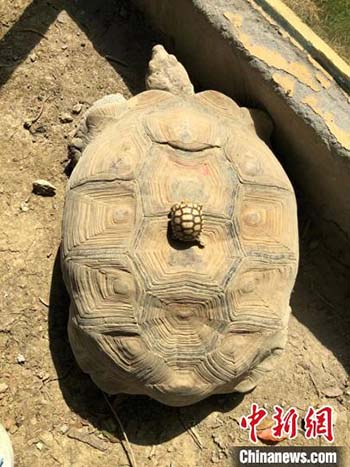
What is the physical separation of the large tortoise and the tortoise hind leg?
18 centimetres

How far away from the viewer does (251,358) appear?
2.80 m

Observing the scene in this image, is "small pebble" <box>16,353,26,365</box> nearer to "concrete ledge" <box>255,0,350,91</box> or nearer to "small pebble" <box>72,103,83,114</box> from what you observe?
"small pebble" <box>72,103,83,114</box>

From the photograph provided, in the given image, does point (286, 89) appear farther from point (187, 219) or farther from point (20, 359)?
point (20, 359)

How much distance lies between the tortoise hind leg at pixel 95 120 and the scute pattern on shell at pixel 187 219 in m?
0.84

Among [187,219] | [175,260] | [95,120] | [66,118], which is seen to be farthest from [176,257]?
[66,118]

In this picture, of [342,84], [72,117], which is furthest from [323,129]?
[72,117]

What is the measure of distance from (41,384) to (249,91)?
1.88 meters

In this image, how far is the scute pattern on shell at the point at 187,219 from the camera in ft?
7.99

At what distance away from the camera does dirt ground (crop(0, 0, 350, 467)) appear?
315cm

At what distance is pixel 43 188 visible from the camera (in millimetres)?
3418

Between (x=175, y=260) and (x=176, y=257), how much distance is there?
0.01 metres

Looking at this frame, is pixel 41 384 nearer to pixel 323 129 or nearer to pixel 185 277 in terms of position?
pixel 185 277

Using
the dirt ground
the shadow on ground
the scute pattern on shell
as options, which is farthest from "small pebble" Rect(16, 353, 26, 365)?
the shadow on ground

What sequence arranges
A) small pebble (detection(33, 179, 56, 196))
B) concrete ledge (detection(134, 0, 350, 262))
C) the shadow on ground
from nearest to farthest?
concrete ledge (detection(134, 0, 350, 262)), small pebble (detection(33, 179, 56, 196)), the shadow on ground
